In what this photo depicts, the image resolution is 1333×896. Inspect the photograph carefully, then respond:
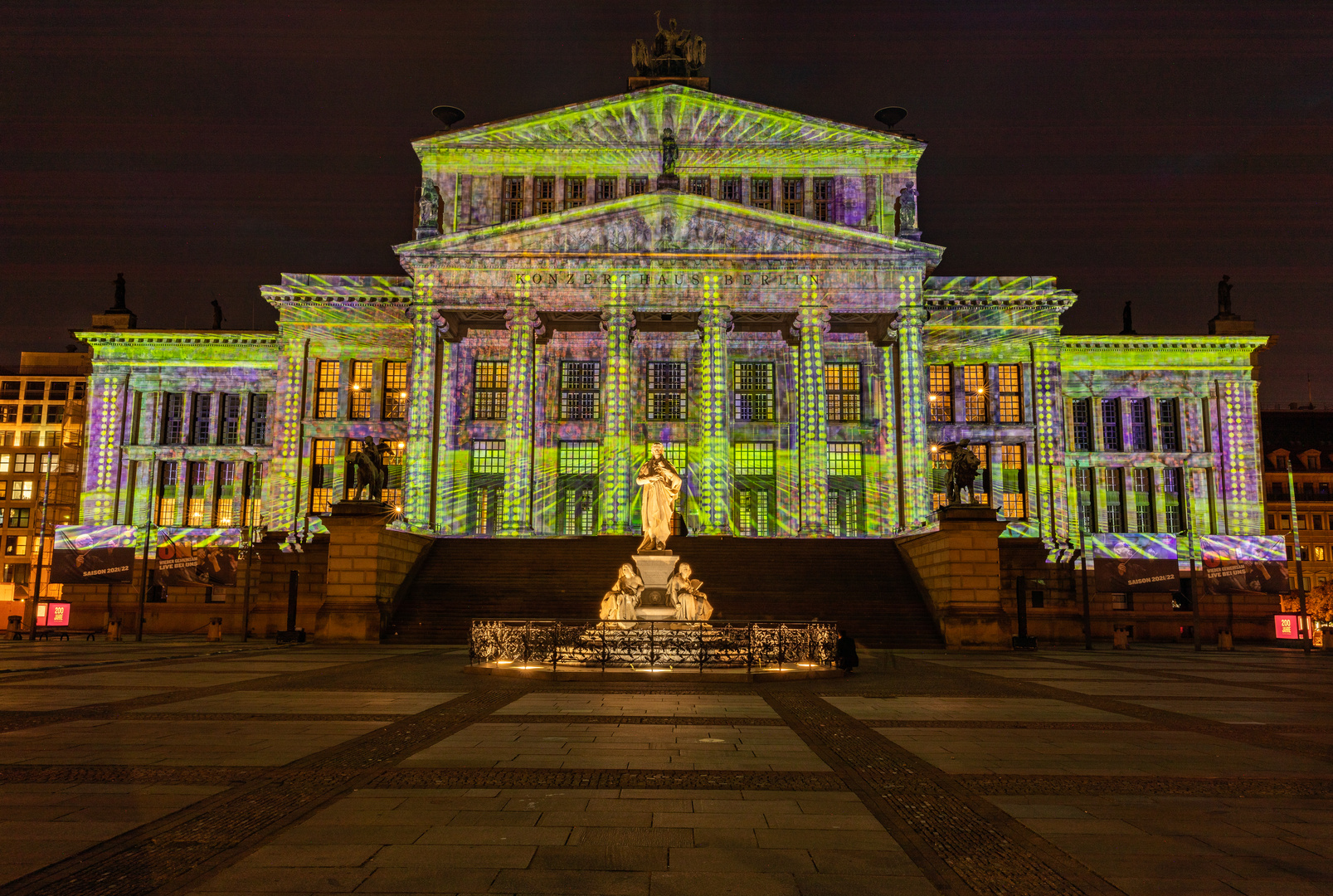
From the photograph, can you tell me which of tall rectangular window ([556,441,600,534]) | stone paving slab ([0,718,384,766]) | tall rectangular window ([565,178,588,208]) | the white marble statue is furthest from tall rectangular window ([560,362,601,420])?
stone paving slab ([0,718,384,766])

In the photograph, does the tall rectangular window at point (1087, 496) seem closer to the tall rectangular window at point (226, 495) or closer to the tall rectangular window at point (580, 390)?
the tall rectangular window at point (580, 390)

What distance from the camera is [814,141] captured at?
189 feet

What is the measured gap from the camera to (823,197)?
5844 cm

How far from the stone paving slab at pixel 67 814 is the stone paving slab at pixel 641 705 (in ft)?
21.6

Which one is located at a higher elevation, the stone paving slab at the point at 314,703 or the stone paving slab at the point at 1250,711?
the stone paving slab at the point at 314,703

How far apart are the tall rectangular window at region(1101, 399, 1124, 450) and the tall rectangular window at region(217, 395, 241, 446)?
5545 cm

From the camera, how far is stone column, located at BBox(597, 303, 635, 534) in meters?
49.1

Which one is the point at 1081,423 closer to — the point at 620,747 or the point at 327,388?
the point at 327,388

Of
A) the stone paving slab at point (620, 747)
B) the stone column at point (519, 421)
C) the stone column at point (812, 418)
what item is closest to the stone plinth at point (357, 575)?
the stone column at point (519, 421)

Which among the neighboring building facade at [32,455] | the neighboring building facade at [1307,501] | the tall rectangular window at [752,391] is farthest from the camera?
the neighboring building facade at [32,455]

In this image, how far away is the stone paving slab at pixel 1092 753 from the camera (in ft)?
36.1

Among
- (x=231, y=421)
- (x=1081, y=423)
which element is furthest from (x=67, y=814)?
(x=1081, y=423)

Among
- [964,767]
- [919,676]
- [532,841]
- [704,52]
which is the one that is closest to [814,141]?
[704,52]

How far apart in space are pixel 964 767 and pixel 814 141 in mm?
51607
